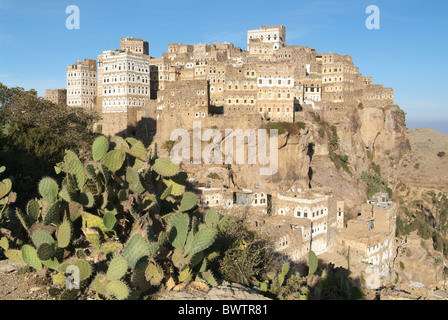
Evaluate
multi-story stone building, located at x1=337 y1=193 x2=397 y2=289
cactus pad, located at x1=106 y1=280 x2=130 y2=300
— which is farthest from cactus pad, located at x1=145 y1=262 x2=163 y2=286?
multi-story stone building, located at x1=337 y1=193 x2=397 y2=289

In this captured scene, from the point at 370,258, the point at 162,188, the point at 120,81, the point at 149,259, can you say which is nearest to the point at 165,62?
the point at 120,81

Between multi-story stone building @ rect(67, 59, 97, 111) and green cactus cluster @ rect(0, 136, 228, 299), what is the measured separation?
55.2 metres

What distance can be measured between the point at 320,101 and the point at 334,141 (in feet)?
21.8

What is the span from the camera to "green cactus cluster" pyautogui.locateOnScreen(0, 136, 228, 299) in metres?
8.84

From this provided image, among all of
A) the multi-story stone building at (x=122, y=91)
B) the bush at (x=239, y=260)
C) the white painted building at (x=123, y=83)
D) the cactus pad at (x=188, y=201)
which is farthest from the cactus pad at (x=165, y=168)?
the white painted building at (x=123, y=83)

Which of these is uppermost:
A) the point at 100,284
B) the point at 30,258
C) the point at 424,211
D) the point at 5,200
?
the point at 5,200

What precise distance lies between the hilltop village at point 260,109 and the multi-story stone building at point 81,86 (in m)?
0.15

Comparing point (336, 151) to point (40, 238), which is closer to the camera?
point (40, 238)

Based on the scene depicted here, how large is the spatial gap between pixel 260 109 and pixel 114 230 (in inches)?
1604

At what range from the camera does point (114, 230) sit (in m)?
10.4

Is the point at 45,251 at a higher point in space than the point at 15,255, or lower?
higher

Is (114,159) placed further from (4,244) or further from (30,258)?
(4,244)

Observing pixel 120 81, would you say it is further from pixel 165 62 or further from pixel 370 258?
pixel 370 258

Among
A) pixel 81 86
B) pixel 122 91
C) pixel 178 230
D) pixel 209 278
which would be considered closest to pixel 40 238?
pixel 178 230
